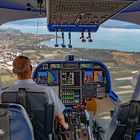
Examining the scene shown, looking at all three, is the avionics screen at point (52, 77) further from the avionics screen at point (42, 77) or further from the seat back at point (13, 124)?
the seat back at point (13, 124)

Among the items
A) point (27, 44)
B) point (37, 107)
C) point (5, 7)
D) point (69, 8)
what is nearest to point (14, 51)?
point (27, 44)

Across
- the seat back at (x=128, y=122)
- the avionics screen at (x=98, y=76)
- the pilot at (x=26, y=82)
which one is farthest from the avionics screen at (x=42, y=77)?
the seat back at (x=128, y=122)

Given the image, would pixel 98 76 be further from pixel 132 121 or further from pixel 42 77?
pixel 132 121

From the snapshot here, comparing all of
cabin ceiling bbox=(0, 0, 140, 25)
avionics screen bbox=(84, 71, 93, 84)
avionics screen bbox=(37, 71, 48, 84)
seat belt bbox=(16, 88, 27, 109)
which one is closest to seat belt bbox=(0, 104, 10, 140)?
seat belt bbox=(16, 88, 27, 109)

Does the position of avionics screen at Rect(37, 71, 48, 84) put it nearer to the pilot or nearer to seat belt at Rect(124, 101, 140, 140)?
the pilot

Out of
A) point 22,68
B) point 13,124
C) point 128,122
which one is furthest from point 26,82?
point 128,122

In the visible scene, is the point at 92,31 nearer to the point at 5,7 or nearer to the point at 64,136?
the point at 5,7
